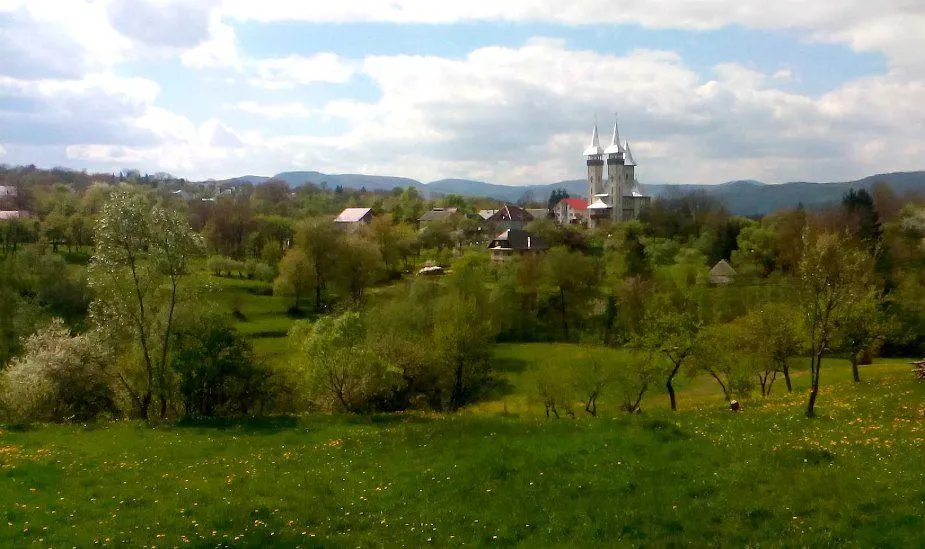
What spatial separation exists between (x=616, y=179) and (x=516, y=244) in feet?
257

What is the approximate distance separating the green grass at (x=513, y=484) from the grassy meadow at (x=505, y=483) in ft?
0.20

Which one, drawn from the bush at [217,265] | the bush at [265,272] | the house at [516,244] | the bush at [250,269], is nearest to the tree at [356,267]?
the bush at [265,272]

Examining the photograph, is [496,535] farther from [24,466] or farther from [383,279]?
[383,279]

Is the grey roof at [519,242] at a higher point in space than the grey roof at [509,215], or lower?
lower

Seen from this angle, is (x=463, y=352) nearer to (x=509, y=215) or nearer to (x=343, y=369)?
(x=343, y=369)

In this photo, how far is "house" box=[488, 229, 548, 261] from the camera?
117562 millimetres

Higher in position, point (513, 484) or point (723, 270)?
point (513, 484)

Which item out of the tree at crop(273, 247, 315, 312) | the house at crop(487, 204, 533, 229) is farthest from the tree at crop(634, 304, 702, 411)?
the house at crop(487, 204, 533, 229)

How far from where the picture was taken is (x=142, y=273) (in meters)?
31.8

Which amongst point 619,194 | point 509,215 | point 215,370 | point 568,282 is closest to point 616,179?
point 619,194

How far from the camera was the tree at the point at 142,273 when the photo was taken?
3064cm

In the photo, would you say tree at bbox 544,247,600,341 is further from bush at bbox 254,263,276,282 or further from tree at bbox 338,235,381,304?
bush at bbox 254,263,276,282

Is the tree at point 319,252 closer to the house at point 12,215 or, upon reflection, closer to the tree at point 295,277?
the tree at point 295,277

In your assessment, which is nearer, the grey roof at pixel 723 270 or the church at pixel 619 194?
the grey roof at pixel 723 270
